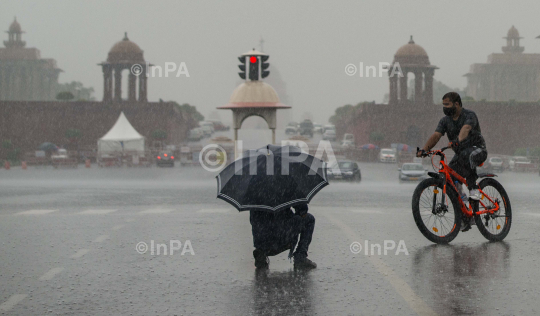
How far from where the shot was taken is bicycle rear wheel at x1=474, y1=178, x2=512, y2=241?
8.83 metres

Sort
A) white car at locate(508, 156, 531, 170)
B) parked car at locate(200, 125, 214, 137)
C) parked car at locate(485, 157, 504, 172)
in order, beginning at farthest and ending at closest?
parked car at locate(200, 125, 214, 137), white car at locate(508, 156, 531, 170), parked car at locate(485, 157, 504, 172)

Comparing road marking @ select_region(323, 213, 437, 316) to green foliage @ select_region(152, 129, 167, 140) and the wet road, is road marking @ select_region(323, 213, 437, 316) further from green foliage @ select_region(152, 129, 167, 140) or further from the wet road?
green foliage @ select_region(152, 129, 167, 140)

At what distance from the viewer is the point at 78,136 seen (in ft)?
236

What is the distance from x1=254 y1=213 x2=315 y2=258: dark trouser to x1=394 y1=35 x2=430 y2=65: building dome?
71.0m

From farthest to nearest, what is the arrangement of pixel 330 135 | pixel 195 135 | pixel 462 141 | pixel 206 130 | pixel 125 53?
pixel 206 130, pixel 330 135, pixel 195 135, pixel 125 53, pixel 462 141

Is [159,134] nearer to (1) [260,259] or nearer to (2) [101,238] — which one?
(2) [101,238]

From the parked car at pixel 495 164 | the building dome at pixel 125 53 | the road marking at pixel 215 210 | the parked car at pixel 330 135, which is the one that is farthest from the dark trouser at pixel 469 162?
the parked car at pixel 330 135

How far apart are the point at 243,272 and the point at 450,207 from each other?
9.66 ft

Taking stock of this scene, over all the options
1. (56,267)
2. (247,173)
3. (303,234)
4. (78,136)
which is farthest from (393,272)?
(78,136)

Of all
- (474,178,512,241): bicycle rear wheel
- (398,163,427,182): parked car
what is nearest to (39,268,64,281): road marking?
(474,178,512,241): bicycle rear wheel

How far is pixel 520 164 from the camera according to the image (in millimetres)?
49844

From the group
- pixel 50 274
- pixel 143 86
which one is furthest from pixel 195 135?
pixel 50 274

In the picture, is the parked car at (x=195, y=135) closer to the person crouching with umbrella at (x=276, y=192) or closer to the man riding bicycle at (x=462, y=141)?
the man riding bicycle at (x=462, y=141)

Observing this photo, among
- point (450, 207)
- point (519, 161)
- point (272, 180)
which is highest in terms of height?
point (272, 180)
